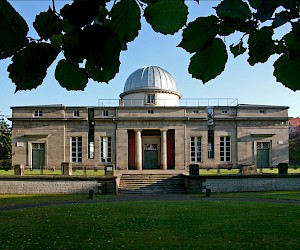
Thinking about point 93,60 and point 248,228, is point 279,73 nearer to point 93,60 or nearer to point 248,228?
point 93,60

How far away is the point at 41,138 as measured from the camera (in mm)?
35469

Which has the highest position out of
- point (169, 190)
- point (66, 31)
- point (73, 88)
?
point (66, 31)

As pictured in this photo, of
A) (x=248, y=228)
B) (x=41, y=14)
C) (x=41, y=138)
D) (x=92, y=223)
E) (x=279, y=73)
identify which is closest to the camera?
(x=41, y=14)

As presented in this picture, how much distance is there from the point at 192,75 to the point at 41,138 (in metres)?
35.7

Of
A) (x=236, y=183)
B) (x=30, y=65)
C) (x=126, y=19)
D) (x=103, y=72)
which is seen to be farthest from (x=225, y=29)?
(x=236, y=183)

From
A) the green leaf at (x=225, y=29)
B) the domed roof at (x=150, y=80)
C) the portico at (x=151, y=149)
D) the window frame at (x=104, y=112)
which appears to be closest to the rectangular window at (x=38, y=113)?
the window frame at (x=104, y=112)

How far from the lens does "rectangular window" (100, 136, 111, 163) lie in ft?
116

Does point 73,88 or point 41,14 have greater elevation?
point 41,14

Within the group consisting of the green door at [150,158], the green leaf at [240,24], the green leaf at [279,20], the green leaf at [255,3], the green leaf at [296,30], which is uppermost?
the green leaf at [296,30]

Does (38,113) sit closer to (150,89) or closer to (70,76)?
(150,89)

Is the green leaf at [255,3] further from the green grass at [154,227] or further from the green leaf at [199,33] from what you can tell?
the green grass at [154,227]

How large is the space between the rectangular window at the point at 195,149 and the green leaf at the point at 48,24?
34.8 metres

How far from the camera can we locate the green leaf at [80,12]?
3.72ft

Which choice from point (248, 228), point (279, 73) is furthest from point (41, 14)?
point (248, 228)
